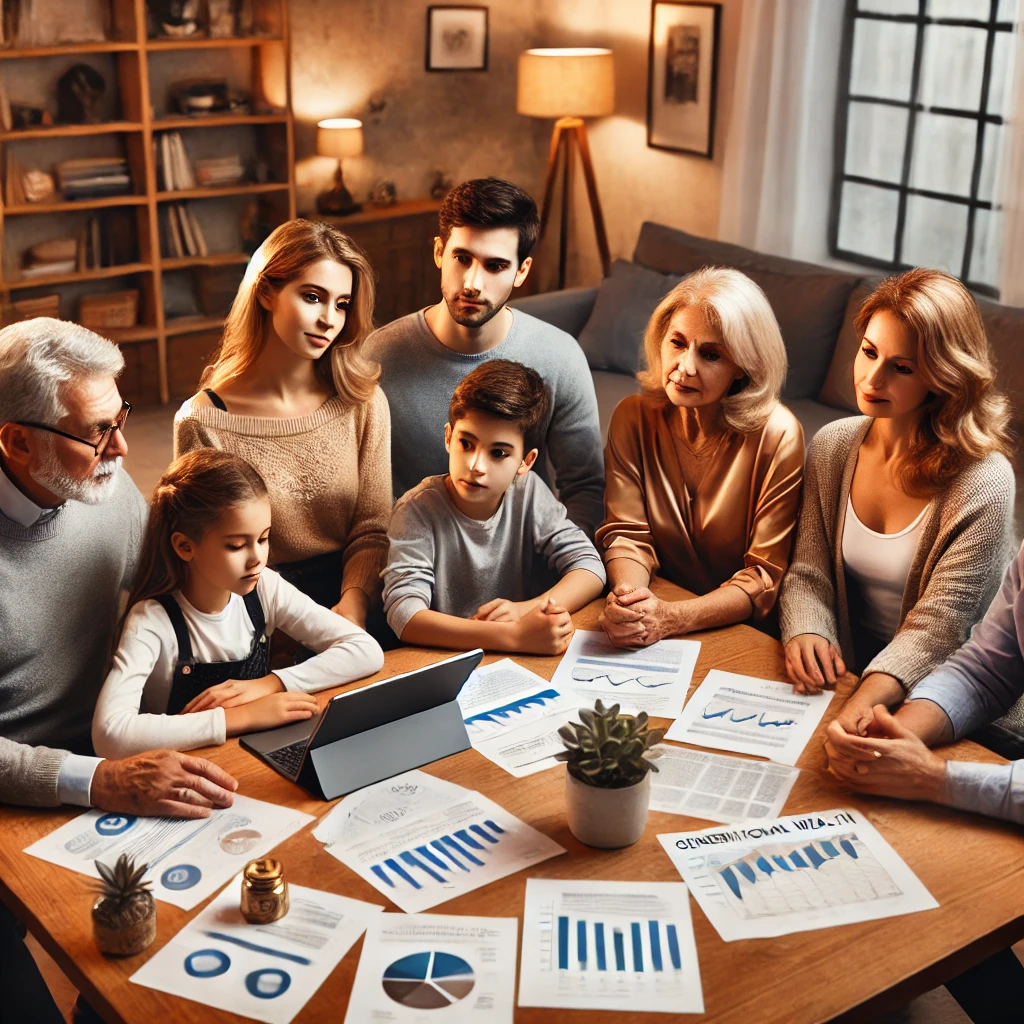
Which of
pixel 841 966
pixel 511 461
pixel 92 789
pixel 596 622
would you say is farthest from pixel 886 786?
pixel 92 789

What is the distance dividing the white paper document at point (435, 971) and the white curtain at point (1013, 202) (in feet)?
12.0

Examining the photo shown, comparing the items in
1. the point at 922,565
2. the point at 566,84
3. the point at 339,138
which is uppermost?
the point at 566,84

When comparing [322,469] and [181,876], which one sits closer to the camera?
[181,876]

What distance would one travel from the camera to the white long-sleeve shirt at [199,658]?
1783 millimetres

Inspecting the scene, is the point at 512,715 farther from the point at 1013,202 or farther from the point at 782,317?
the point at 1013,202

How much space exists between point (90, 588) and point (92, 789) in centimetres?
45

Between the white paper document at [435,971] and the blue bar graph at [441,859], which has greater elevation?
the blue bar graph at [441,859]

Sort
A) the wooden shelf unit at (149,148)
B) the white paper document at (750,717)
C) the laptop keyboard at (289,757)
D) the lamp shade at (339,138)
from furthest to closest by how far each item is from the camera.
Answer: the lamp shade at (339,138)
the wooden shelf unit at (149,148)
the white paper document at (750,717)
the laptop keyboard at (289,757)

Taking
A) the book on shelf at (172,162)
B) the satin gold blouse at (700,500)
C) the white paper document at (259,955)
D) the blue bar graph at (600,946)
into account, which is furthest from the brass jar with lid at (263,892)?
the book on shelf at (172,162)

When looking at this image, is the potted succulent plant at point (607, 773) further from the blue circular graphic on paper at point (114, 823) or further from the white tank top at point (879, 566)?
the white tank top at point (879, 566)

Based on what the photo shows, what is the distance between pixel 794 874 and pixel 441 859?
45 centimetres

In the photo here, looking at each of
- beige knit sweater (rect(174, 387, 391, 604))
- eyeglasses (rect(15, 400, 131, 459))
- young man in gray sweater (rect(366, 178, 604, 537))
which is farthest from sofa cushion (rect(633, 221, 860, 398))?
eyeglasses (rect(15, 400, 131, 459))

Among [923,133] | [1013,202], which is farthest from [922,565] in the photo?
[923,133]

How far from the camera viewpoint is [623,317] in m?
4.85
